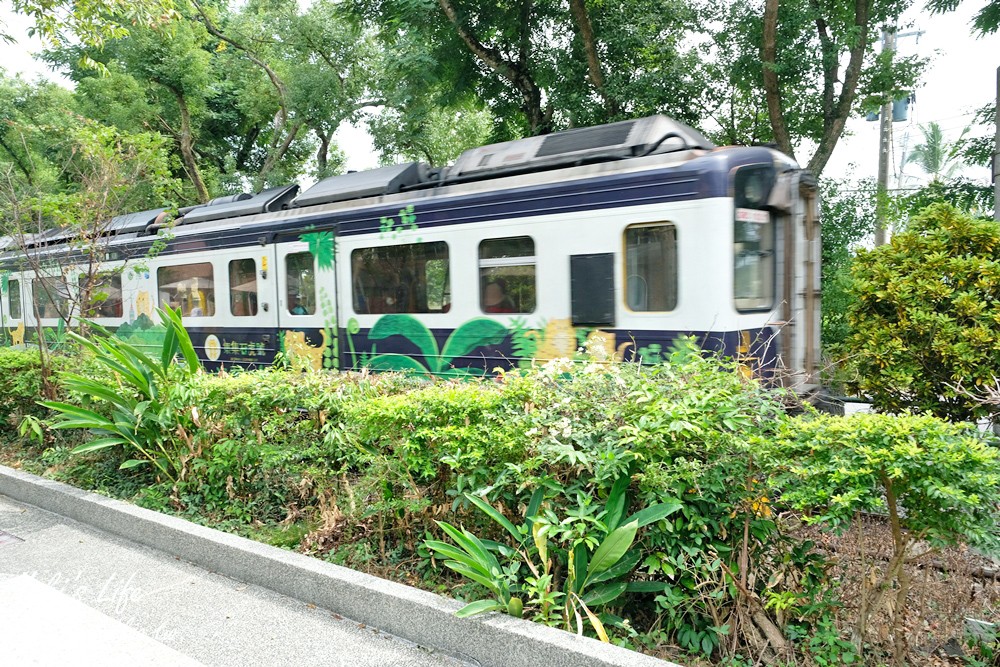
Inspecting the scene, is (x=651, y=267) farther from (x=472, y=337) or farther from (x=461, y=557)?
(x=461, y=557)

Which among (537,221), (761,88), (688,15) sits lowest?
(537,221)

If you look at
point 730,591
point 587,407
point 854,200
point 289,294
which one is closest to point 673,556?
point 730,591

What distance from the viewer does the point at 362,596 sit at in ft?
13.1

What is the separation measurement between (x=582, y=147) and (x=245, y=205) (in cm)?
551

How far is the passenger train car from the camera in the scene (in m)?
6.89

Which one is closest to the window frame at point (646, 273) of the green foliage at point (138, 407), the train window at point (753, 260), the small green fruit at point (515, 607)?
the train window at point (753, 260)

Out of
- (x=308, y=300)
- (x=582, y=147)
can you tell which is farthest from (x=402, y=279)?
(x=582, y=147)

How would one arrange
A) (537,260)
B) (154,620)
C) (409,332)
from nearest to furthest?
(154,620) < (537,260) < (409,332)

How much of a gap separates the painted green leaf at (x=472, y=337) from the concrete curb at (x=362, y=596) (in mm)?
3694

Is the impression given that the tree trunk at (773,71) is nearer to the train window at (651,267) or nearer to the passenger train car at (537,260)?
the passenger train car at (537,260)

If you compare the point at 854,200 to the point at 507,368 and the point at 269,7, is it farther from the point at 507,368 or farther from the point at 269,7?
the point at 269,7

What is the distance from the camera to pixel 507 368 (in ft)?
26.2

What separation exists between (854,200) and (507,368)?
794 centimetres

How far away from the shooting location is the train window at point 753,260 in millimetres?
6996
